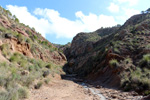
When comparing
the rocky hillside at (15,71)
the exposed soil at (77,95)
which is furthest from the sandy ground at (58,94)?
the rocky hillside at (15,71)

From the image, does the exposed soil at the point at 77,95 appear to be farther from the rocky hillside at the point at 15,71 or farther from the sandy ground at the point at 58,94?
the rocky hillside at the point at 15,71

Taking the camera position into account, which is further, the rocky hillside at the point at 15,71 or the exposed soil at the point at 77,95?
the exposed soil at the point at 77,95

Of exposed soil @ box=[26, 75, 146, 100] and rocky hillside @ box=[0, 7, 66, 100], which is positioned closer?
rocky hillside @ box=[0, 7, 66, 100]

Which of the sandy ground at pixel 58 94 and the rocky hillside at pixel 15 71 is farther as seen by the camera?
the sandy ground at pixel 58 94

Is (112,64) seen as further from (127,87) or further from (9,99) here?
(9,99)

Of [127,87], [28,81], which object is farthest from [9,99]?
[127,87]

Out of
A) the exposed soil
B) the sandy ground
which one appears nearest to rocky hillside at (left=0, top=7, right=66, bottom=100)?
the sandy ground

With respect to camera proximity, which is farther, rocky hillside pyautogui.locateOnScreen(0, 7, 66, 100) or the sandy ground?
the sandy ground

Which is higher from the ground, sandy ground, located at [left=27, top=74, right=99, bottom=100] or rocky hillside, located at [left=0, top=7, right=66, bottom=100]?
rocky hillside, located at [left=0, top=7, right=66, bottom=100]

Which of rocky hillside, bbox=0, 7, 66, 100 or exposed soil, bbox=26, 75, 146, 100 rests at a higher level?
rocky hillside, bbox=0, 7, 66, 100

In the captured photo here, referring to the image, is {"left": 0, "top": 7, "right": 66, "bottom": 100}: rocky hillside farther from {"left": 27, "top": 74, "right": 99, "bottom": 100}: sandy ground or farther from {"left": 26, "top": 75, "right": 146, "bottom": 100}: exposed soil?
{"left": 26, "top": 75, "right": 146, "bottom": 100}: exposed soil

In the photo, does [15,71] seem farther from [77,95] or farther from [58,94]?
[77,95]

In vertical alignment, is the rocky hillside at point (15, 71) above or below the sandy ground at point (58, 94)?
above

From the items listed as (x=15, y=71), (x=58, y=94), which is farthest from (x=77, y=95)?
(x=15, y=71)
